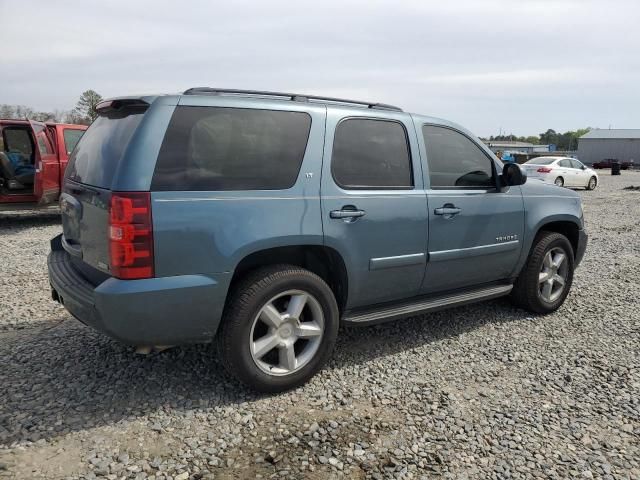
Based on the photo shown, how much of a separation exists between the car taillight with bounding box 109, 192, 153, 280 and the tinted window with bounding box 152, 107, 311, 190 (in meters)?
0.15

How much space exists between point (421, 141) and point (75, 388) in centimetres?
298

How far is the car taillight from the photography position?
258 centimetres

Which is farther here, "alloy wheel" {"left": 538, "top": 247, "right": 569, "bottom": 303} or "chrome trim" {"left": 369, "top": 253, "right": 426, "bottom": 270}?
"alloy wheel" {"left": 538, "top": 247, "right": 569, "bottom": 303}

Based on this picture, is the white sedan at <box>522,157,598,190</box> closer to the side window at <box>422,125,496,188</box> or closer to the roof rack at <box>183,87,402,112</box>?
the side window at <box>422,125,496,188</box>

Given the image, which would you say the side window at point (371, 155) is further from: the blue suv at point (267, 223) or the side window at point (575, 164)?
the side window at point (575, 164)

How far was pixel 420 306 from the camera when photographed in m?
3.76

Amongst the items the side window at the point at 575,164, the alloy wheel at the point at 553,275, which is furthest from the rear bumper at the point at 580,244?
the side window at the point at 575,164

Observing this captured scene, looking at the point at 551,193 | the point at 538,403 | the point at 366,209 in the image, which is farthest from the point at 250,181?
the point at 551,193

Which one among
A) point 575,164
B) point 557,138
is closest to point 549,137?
point 557,138

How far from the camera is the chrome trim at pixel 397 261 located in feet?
11.3

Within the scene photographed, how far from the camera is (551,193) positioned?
4.70 m

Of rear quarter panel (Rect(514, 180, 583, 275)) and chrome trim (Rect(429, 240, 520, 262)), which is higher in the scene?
rear quarter panel (Rect(514, 180, 583, 275))

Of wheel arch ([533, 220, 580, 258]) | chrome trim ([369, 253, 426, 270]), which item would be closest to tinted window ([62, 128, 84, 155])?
chrome trim ([369, 253, 426, 270])

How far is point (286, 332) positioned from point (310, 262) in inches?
20.5
